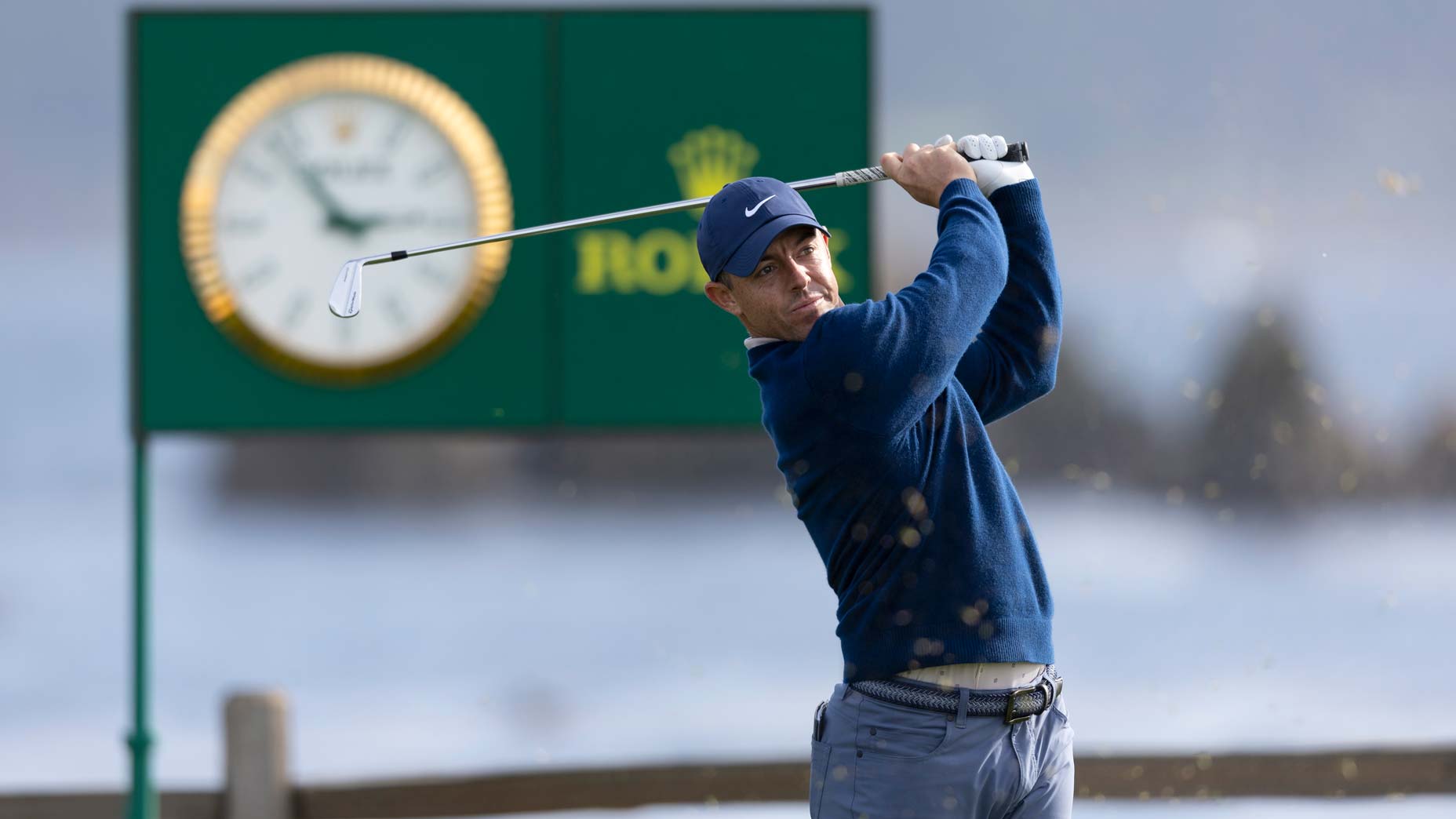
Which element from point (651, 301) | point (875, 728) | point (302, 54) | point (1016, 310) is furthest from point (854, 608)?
point (302, 54)

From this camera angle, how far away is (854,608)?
2.23 meters

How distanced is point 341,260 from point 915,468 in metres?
2.95

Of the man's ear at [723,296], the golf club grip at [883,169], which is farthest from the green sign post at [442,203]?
the man's ear at [723,296]

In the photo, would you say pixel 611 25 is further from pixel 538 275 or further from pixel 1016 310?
pixel 1016 310

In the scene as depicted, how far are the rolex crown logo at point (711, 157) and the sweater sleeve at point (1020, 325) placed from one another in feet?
7.55

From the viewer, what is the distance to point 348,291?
10.1 feet

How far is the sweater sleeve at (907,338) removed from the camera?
2014 millimetres

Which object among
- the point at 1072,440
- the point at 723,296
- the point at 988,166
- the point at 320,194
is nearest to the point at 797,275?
the point at 723,296

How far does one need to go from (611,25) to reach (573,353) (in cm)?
102

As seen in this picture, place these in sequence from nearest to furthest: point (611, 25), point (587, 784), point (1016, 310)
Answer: point (1016, 310), point (611, 25), point (587, 784)

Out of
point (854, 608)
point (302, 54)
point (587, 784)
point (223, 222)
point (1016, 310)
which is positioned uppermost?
point (302, 54)

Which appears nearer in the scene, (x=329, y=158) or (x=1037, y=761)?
(x=1037, y=761)

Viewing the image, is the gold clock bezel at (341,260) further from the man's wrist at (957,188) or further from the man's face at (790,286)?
the man's wrist at (957,188)

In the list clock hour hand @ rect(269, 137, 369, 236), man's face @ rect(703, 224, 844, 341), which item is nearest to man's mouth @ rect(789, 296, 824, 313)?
man's face @ rect(703, 224, 844, 341)
